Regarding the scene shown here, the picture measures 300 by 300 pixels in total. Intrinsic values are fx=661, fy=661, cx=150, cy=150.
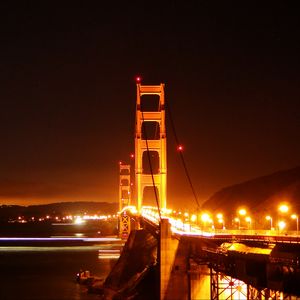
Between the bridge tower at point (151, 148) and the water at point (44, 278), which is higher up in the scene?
the bridge tower at point (151, 148)

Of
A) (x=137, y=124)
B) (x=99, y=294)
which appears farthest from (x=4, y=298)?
(x=137, y=124)

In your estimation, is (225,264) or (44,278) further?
(44,278)

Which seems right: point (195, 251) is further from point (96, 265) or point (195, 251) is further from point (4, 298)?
point (96, 265)

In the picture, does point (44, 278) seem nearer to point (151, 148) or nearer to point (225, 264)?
point (151, 148)

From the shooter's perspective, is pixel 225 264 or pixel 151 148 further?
pixel 151 148

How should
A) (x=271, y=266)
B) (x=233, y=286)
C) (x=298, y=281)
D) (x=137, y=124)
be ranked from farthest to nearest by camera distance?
(x=137, y=124) → (x=233, y=286) → (x=271, y=266) → (x=298, y=281)

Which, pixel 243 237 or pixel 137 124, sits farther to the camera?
pixel 137 124

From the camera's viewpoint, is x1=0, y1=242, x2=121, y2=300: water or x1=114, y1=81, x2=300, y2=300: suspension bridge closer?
x1=114, y1=81, x2=300, y2=300: suspension bridge

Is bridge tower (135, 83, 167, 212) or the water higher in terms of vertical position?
bridge tower (135, 83, 167, 212)

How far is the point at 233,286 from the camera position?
109ft

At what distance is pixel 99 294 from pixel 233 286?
1995cm

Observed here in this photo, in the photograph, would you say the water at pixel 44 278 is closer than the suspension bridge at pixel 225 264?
No

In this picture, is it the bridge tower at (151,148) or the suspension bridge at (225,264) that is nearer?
the suspension bridge at (225,264)

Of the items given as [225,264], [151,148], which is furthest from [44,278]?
[225,264]
